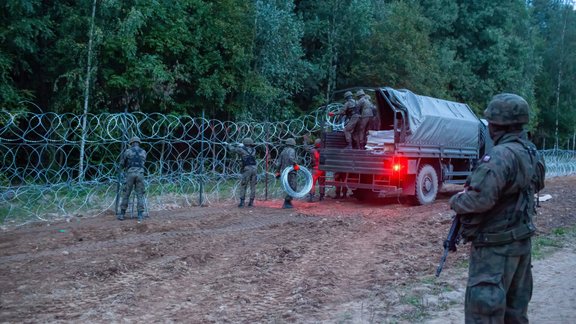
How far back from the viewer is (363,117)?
1397cm

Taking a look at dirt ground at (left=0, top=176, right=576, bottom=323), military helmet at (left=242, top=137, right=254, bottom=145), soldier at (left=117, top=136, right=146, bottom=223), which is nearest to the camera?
dirt ground at (left=0, top=176, right=576, bottom=323)

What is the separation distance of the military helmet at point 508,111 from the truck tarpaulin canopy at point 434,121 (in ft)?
29.8

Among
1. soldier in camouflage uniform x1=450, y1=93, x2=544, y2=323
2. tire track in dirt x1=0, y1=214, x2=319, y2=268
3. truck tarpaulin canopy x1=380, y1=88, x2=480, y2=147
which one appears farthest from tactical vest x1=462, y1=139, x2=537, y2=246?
truck tarpaulin canopy x1=380, y1=88, x2=480, y2=147

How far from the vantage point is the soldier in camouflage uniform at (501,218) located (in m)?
3.75

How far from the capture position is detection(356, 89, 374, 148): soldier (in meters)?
14.0

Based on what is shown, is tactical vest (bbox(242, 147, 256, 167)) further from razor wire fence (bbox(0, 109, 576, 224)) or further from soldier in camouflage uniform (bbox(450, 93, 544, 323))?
soldier in camouflage uniform (bbox(450, 93, 544, 323))

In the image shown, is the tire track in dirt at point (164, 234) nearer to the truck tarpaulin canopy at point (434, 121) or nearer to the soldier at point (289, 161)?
the soldier at point (289, 161)

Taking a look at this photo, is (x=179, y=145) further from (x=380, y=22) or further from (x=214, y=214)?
(x=380, y=22)

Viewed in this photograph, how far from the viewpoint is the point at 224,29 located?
2017cm

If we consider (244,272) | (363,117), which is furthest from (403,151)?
(244,272)

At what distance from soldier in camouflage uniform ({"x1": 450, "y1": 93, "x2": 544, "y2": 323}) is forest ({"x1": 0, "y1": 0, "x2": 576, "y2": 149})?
31.0 feet

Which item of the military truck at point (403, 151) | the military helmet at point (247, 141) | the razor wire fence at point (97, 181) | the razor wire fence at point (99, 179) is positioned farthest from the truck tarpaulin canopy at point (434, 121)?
the military helmet at point (247, 141)

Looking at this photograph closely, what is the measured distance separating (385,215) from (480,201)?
8.44 meters

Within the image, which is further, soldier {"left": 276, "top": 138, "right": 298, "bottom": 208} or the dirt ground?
soldier {"left": 276, "top": 138, "right": 298, "bottom": 208}
